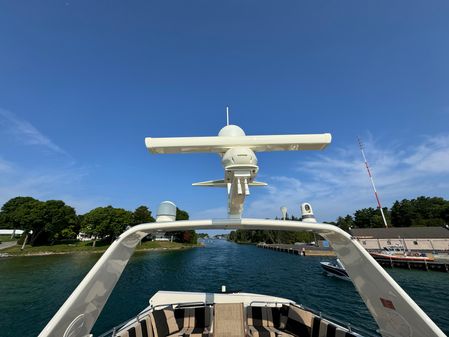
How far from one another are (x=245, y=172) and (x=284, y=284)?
76.0 ft

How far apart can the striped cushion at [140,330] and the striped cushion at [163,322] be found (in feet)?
0.79

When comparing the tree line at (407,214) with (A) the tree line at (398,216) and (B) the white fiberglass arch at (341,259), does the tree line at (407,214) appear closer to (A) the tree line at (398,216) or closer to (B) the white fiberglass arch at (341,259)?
(A) the tree line at (398,216)

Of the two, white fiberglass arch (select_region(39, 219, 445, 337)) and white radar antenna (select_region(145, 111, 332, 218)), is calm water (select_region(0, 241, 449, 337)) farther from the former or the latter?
white radar antenna (select_region(145, 111, 332, 218))

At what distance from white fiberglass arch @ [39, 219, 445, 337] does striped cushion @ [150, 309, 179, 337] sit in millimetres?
3194

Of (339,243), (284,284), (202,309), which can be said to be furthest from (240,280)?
(339,243)

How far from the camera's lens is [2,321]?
1191 centimetres

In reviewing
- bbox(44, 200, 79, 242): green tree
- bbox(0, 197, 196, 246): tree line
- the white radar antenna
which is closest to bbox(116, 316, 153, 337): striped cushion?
the white radar antenna

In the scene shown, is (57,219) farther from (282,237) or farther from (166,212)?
(282,237)

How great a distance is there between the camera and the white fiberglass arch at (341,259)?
293 centimetres

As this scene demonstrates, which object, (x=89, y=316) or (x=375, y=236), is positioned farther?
(x=375, y=236)

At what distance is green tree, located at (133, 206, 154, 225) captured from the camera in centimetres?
6874

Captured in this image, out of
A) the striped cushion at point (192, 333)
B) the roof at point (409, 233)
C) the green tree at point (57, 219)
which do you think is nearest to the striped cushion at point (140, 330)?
the striped cushion at point (192, 333)

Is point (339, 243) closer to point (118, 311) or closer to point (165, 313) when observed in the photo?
point (165, 313)

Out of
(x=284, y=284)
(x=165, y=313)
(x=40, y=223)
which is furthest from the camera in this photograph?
(x=40, y=223)
